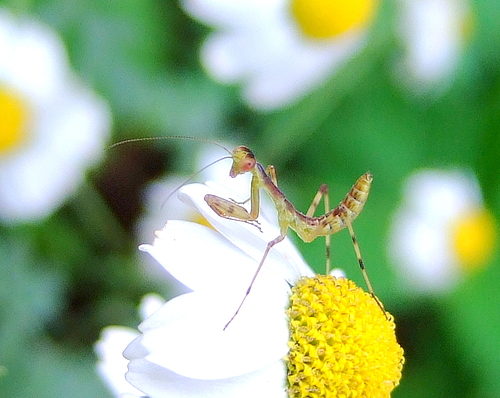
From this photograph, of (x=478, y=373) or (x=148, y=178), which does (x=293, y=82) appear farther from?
(x=478, y=373)

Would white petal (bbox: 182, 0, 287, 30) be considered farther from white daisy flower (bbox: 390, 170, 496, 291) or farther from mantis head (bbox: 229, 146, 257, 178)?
mantis head (bbox: 229, 146, 257, 178)

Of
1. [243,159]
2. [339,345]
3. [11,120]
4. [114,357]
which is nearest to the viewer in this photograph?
[339,345]

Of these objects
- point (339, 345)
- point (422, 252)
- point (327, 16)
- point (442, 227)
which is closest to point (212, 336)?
point (339, 345)

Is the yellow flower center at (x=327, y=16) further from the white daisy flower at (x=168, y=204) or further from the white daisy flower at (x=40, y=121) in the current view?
the white daisy flower at (x=40, y=121)

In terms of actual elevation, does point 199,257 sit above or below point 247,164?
below

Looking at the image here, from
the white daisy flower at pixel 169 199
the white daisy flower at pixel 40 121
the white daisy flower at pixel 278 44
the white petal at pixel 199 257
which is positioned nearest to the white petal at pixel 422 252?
the white daisy flower at pixel 278 44

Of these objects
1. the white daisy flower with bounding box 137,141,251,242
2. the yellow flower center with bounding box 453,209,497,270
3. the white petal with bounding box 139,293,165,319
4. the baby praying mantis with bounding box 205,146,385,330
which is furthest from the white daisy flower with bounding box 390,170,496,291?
the white petal with bounding box 139,293,165,319

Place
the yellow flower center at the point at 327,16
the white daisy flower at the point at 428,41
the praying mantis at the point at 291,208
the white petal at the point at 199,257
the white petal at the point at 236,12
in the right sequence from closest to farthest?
the white petal at the point at 199,257 → the praying mantis at the point at 291,208 → the white petal at the point at 236,12 → the yellow flower center at the point at 327,16 → the white daisy flower at the point at 428,41

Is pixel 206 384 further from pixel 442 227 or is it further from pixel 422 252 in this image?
pixel 442 227
